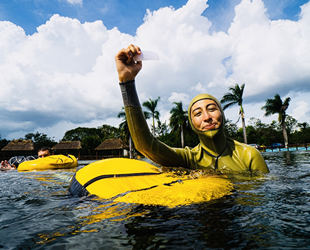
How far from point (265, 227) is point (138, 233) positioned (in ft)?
2.20

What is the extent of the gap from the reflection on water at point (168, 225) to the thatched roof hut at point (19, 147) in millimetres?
31373

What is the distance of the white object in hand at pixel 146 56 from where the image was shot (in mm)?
1959

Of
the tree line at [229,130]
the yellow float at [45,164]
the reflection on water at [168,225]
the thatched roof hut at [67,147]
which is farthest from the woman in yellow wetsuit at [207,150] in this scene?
the thatched roof hut at [67,147]

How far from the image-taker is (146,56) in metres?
1.98

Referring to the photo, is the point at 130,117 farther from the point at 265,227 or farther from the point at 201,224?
the point at 265,227

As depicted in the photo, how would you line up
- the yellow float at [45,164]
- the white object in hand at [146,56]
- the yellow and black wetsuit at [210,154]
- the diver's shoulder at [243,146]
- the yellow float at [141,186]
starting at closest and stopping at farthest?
the yellow float at [141,186] → the white object in hand at [146,56] → the yellow and black wetsuit at [210,154] → the diver's shoulder at [243,146] → the yellow float at [45,164]

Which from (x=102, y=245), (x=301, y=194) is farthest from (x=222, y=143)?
(x=102, y=245)

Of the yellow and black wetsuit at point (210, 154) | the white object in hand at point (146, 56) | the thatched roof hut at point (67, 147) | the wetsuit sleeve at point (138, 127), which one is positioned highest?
the thatched roof hut at point (67, 147)

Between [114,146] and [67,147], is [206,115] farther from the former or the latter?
[67,147]

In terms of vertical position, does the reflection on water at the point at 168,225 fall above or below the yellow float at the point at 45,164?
below

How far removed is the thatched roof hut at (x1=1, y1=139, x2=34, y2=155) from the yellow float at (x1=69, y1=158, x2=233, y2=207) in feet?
102

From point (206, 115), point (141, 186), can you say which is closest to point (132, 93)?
point (141, 186)

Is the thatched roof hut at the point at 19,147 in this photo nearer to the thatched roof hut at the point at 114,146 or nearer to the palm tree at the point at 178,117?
the thatched roof hut at the point at 114,146

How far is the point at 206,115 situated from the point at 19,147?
3259 cm
